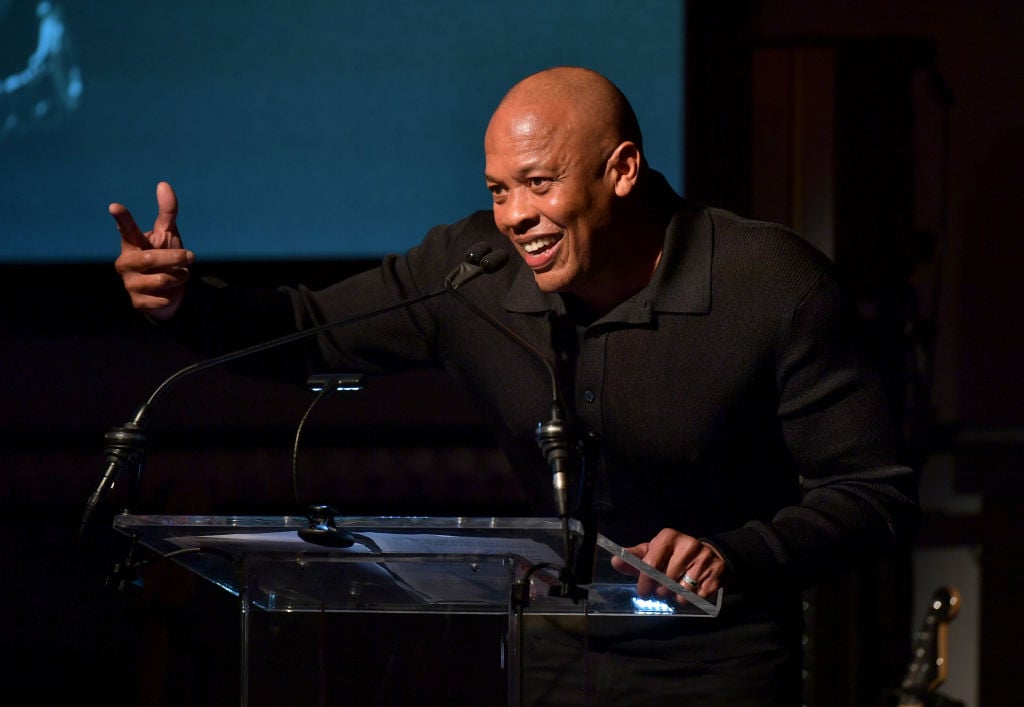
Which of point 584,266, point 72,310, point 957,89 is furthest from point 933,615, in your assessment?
point 72,310

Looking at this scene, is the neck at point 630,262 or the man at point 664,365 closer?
the man at point 664,365

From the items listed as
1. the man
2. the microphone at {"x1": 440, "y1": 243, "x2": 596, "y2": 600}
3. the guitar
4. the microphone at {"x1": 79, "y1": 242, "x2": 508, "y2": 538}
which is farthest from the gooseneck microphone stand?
the guitar

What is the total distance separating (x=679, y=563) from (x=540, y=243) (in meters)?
0.63

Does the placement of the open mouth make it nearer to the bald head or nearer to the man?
the man

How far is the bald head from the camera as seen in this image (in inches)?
79.3

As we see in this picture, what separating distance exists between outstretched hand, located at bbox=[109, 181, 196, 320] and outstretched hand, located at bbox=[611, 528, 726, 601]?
2.65 feet

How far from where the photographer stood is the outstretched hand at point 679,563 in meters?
1.54

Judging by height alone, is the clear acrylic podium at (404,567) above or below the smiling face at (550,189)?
below

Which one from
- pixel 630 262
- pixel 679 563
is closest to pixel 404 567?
pixel 679 563

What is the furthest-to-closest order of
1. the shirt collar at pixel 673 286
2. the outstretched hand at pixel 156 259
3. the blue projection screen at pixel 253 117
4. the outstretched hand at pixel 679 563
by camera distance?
1. the blue projection screen at pixel 253 117
2. the shirt collar at pixel 673 286
3. the outstretched hand at pixel 156 259
4. the outstretched hand at pixel 679 563

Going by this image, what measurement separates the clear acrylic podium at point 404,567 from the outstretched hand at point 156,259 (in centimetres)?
46

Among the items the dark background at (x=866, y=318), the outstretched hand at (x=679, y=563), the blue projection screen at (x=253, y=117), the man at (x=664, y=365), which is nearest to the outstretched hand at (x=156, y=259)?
the man at (x=664, y=365)

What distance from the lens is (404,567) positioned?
1.53 m

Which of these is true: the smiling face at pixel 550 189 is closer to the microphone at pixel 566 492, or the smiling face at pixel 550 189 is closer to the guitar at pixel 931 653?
the microphone at pixel 566 492
